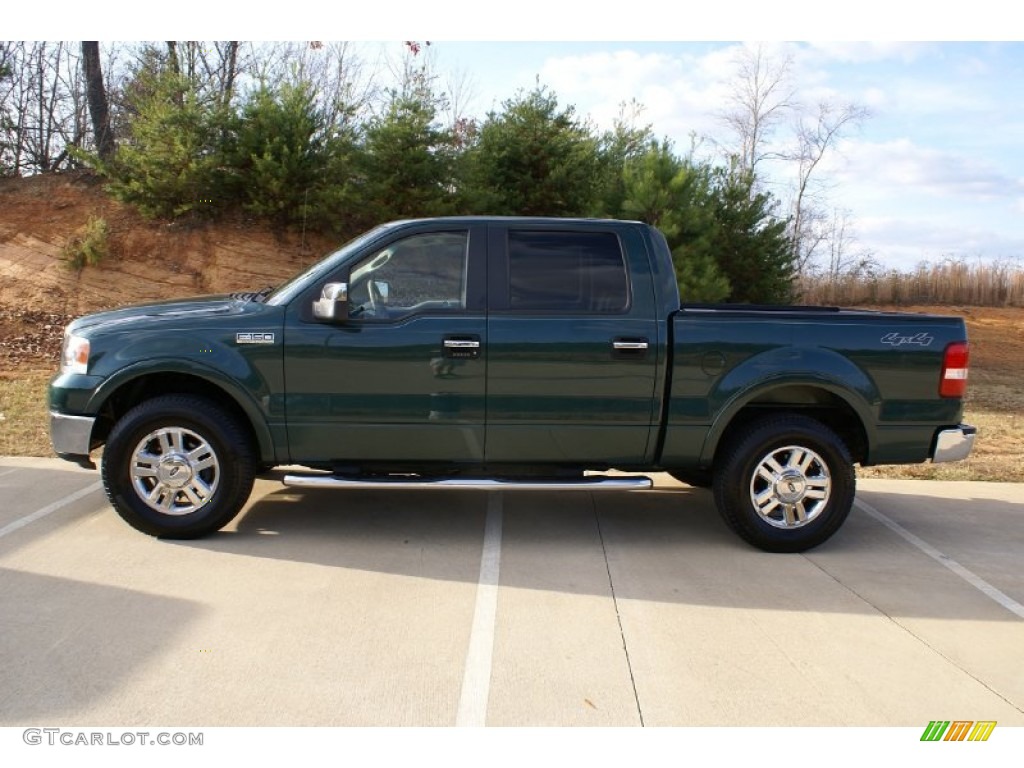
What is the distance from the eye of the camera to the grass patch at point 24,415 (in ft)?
25.2

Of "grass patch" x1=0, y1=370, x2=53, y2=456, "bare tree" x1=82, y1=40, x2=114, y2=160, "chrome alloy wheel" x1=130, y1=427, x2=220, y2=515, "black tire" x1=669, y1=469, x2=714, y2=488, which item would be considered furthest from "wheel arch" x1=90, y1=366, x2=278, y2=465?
"bare tree" x1=82, y1=40, x2=114, y2=160

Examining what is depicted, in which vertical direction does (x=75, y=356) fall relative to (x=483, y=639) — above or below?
above

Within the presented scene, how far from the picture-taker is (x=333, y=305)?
5.13m

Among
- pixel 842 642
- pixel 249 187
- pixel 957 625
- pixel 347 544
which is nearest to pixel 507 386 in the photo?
pixel 347 544

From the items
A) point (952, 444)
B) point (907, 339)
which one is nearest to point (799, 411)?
point (907, 339)

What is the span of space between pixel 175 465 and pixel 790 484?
377 centimetres

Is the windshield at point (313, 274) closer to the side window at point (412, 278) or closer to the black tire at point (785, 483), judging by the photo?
the side window at point (412, 278)

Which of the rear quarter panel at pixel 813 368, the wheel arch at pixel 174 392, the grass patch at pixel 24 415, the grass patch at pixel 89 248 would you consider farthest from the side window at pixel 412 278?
the grass patch at pixel 89 248

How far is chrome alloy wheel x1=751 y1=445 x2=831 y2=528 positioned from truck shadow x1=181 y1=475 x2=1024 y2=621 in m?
0.27

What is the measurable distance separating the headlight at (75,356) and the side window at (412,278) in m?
1.62

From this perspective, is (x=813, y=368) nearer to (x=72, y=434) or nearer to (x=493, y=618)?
(x=493, y=618)

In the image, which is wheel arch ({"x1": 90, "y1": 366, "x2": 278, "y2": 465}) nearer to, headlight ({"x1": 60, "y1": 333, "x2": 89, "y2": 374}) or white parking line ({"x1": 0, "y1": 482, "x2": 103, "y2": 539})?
headlight ({"x1": 60, "y1": 333, "x2": 89, "y2": 374})

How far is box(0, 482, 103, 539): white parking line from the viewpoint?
545 cm
